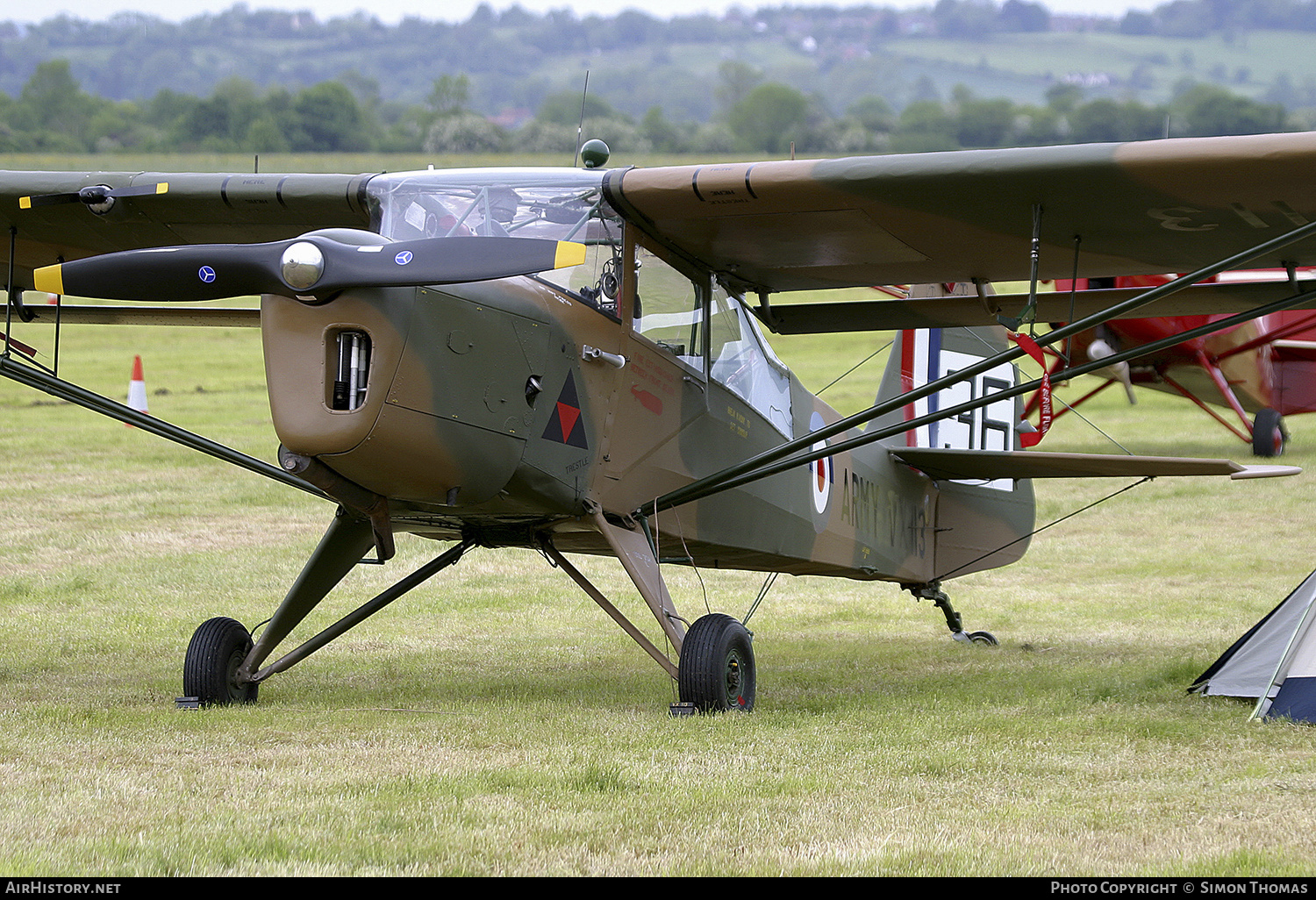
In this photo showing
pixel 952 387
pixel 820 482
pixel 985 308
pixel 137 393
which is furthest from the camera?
pixel 137 393

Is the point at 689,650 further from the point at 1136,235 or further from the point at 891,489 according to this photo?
the point at 891,489

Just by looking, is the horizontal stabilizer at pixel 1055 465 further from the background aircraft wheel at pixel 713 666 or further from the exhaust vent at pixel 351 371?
the exhaust vent at pixel 351 371

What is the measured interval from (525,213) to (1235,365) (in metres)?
18.4

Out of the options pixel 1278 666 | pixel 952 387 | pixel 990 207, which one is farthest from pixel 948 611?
pixel 990 207

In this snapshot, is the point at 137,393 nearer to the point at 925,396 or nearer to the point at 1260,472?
the point at 925,396

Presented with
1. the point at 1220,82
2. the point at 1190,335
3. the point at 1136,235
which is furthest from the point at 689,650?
the point at 1220,82

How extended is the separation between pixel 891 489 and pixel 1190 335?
3.96 metres

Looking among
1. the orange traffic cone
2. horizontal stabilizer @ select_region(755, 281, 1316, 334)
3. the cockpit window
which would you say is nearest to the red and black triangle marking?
the cockpit window

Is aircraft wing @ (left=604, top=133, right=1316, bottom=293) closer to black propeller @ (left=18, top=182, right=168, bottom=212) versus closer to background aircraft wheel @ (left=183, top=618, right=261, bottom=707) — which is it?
black propeller @ (left=18, top=182, right=168, bottom=212)

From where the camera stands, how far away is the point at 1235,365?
2227 centimetres

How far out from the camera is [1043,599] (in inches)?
530

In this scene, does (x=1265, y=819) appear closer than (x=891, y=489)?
Yes

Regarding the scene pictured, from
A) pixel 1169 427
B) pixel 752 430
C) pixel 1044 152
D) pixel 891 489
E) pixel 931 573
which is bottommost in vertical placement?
pixel 1169 427

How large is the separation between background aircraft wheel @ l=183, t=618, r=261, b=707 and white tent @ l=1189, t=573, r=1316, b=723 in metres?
4.99
